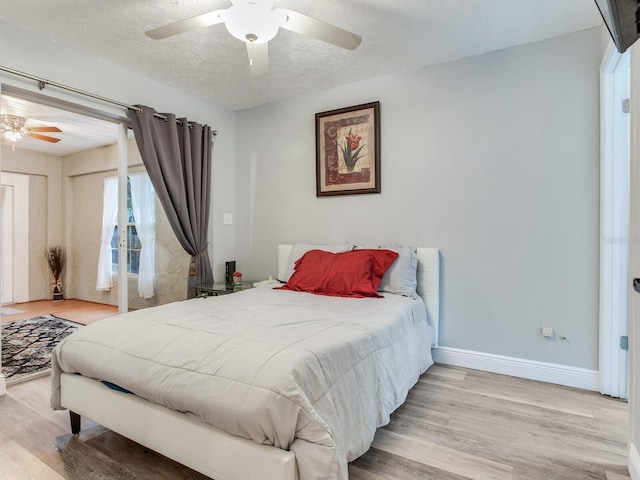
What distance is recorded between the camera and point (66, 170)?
591cm

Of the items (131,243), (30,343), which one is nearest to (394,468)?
(131,243)

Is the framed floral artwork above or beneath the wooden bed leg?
above

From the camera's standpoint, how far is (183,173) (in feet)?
11.2

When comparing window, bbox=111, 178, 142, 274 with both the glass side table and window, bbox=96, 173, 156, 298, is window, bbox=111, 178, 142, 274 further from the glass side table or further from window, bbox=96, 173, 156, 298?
the glass side table

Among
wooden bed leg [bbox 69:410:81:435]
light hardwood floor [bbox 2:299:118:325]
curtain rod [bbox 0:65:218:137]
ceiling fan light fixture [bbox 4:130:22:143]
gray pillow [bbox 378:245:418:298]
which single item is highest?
ceiling fan light fixture [bbox 4:130:22:143]

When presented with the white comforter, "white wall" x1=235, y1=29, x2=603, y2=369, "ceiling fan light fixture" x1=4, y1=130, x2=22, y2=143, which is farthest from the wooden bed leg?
"ceiling fan light fixture" x1=4, y1=130, x2=22, y2=143

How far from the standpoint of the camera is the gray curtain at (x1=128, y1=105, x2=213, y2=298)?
3.11 meters

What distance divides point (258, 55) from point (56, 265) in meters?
5.49

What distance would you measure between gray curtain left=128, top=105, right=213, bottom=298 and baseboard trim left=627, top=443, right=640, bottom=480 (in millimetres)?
3313

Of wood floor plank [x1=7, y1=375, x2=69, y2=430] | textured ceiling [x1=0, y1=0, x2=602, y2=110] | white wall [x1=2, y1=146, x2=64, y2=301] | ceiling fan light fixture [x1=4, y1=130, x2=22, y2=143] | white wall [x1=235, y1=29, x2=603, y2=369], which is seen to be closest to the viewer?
wood floor plank [x1=7, y1=375, x2=69, y2=430]

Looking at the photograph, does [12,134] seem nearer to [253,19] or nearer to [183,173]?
[183,173]

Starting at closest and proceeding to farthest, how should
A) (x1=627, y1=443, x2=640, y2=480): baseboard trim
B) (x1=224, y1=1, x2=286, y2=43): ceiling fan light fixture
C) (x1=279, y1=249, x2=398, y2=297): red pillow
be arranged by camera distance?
1. (x1=627, y1=443, x2=640, y2=480): baseboard trim
2. (x1=224, y1=1, x2=286, y2=43): ceiling fan light fixture
3. (x1=279, y1=249, x2=398, y2=297): red pillow

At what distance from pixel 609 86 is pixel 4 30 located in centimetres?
398

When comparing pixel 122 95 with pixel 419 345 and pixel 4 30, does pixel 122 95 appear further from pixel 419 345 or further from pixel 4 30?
pixel 419 345
